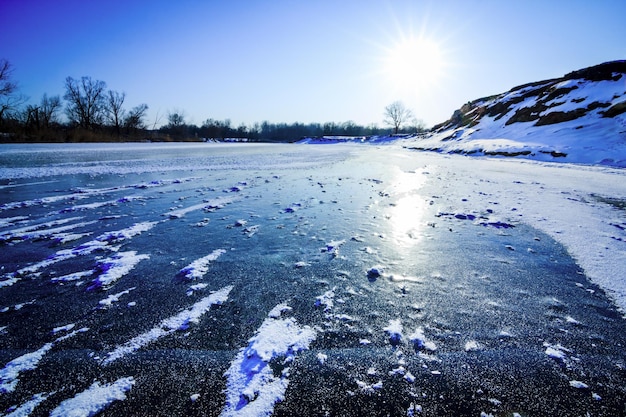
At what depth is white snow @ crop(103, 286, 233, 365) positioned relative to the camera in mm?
1650

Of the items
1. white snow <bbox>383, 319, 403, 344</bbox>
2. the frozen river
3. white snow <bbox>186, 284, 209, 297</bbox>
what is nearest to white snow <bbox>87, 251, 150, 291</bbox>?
the frozen river

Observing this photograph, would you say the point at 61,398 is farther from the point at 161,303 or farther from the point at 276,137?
the point at 276,137

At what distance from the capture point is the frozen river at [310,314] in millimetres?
1384

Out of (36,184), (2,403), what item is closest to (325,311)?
(2,403)

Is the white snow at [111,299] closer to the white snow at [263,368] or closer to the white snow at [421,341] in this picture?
the white snow at [263,368]

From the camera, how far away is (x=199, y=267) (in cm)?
277

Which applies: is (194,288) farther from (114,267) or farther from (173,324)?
(114,267)

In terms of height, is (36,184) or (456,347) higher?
(36,184)

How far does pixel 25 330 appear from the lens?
182 cm

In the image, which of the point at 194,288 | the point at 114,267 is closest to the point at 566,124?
the point at 194,288

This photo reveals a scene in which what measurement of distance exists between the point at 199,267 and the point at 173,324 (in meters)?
0.90

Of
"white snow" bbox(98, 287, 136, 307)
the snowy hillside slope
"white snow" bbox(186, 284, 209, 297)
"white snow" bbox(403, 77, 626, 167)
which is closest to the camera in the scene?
"white snow" bbox(98, 287, 136, 307)

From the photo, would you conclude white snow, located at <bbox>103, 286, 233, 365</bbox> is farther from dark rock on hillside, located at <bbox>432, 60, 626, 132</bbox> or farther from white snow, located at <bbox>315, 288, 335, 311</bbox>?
dark rock on hillside, located at <bbox>432, 60, 626, 132</bbox>

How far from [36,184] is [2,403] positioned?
8192 millimetres
